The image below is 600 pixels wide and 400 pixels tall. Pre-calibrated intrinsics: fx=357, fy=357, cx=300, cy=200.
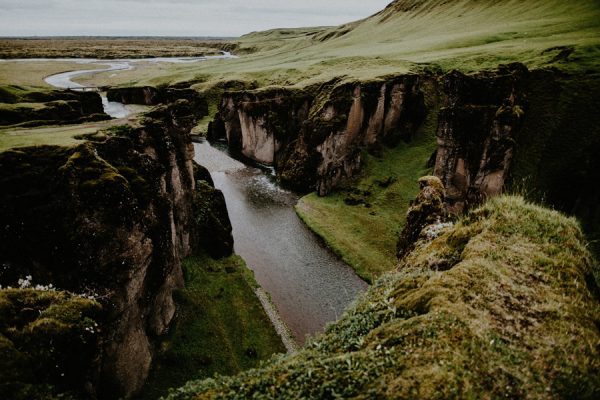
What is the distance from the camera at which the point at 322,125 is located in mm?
57469

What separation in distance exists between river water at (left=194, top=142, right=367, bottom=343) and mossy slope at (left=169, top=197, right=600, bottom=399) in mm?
12259

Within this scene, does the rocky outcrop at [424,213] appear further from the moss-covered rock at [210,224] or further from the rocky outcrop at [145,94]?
Result: the rocky outcrop at [145,94]

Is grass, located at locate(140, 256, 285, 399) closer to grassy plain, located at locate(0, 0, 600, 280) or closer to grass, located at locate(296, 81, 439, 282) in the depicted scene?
grass, located at locate(296, 81, 439, 282)

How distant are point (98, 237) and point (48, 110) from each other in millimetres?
27754

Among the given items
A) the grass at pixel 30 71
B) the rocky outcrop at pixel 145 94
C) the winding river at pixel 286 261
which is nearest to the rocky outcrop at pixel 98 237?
the winding river at pixel 286 261

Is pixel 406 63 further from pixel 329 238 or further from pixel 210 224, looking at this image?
pixel 210 224

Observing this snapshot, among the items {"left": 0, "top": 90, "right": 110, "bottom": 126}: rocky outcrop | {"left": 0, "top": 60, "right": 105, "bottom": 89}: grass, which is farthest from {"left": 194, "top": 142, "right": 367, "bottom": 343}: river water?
{"left": 0, "top": 60, "right": 105, "bottom": 89}: grass

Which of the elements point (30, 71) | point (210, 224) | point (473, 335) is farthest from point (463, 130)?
point (30, 71)

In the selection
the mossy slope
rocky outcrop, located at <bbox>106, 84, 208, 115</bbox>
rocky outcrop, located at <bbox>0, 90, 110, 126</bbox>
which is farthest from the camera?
rocky outcrop, located at <bbox>106, 84, 208, 115</bbox>

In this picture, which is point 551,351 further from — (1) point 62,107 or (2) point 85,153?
(1) point 62,107

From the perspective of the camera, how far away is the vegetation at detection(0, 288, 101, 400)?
419 inches

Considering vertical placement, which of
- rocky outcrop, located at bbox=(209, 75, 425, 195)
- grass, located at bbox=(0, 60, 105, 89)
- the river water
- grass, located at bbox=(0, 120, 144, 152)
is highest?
grass, located at bbox=(0, 60, 105, 89)

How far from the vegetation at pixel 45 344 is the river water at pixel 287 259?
41.5ft

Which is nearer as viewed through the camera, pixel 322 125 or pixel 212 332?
pixel 212 332
